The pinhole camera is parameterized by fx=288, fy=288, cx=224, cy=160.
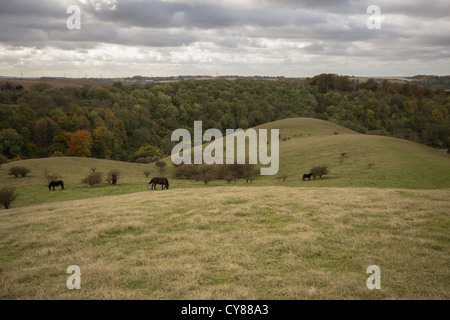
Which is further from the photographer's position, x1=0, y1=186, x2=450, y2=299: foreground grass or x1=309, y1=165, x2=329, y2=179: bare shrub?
x1=309, y1=165, x2=329, y2=179: bare shrub

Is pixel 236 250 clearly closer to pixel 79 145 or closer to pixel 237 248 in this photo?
pixel 237 248

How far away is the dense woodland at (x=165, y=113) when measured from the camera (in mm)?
84625

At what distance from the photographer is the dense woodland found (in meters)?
84.6

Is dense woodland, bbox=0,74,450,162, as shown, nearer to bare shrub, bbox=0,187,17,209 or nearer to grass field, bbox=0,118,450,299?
bare shrub, bbox=0,187,17,209

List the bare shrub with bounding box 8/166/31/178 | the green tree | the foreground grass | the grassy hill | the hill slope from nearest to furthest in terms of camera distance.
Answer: the foreground grass < the grassy hill < the hill slope < the bare shrub with bounding box 8/166/31/178 < the green tree

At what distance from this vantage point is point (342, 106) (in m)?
151

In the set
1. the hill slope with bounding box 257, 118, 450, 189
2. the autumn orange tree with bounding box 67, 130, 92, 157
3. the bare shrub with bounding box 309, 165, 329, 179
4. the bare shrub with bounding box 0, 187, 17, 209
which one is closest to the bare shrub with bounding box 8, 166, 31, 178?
the bare shrub with bounding box 0, 187, 17, 209

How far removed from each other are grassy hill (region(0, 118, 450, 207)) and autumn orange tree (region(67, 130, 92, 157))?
28627 millimetres

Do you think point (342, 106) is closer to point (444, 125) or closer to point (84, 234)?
point (444, 125)

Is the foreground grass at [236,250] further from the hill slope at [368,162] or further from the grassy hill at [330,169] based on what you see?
the hill slope at [368,162]

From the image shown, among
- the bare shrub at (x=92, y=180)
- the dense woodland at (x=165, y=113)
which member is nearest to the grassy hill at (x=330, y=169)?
the bare shrub at (x=92, y=180)

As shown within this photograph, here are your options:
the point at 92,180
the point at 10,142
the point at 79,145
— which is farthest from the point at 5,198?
the point at 79,145

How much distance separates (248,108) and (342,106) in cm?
5146

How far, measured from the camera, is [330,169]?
41.6 metres
